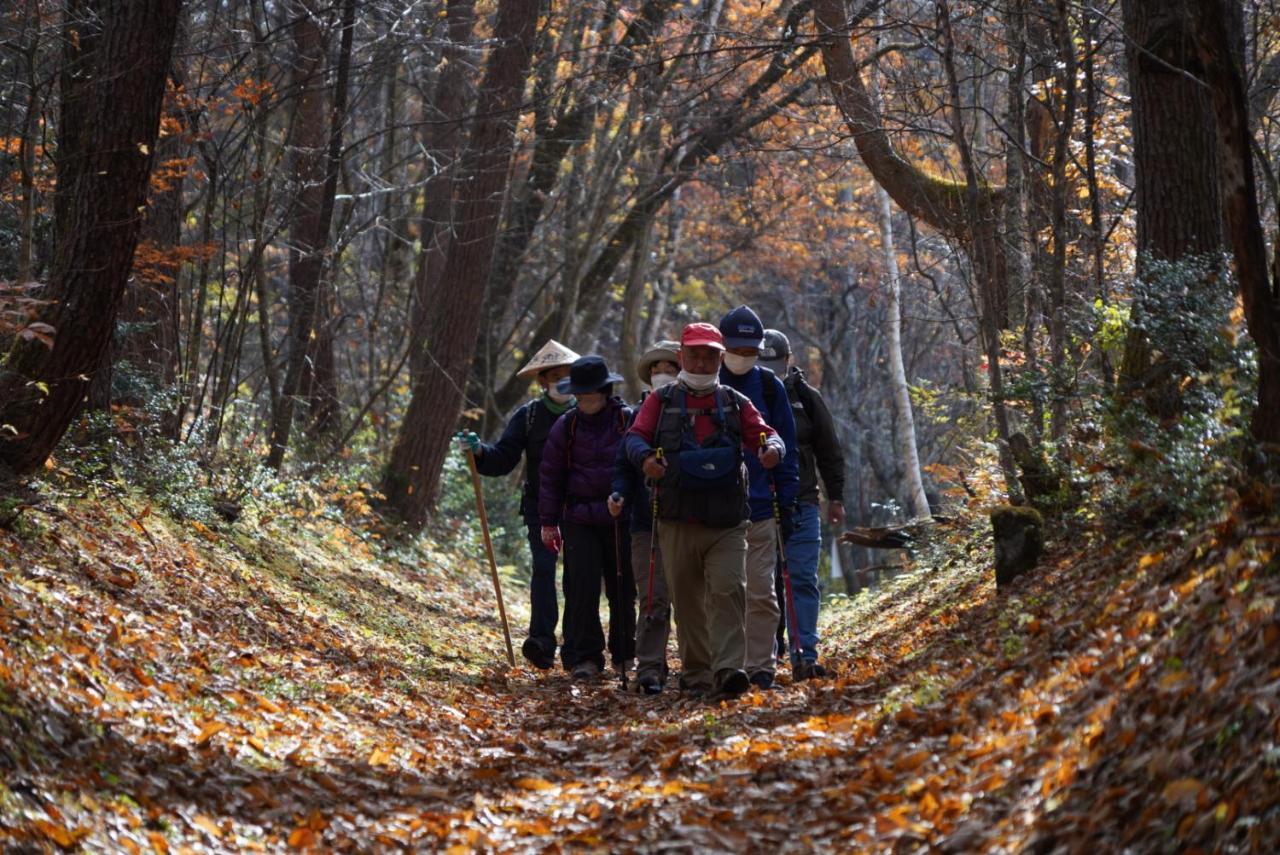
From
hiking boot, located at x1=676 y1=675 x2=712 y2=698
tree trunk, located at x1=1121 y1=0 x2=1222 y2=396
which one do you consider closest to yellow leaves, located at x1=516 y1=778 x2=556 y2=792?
hiking boot, located at x1=676 y1=675 x2=712 y2=698

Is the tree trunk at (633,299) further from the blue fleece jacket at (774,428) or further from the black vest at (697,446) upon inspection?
the black vest at (697,446)

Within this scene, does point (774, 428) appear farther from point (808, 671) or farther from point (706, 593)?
point (808, 671)

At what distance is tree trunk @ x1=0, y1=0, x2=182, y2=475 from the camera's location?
943cm

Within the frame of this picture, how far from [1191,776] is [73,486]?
27.6 ft

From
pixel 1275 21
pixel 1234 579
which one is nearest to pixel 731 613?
pixel 1234 579

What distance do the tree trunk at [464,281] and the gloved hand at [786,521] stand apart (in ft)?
32.2

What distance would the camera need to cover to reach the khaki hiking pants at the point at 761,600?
31.9 feet

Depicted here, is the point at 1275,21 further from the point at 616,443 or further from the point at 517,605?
the point at 517,605

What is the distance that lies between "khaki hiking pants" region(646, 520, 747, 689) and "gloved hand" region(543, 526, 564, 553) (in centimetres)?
148

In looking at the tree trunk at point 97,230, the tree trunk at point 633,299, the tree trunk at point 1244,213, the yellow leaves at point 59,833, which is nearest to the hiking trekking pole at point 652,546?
the tree trunk at point 97,230

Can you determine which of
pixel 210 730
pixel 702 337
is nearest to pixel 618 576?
pixel 702 337

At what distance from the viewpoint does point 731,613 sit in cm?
934

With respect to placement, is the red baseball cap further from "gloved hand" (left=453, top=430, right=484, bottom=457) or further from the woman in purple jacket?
"gloved hand" (left=453, top=430, right=484, bottom=457)

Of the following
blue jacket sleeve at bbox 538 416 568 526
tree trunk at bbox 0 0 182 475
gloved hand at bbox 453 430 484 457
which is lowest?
blue jacket sleeve at bbox 538 416 568 526
